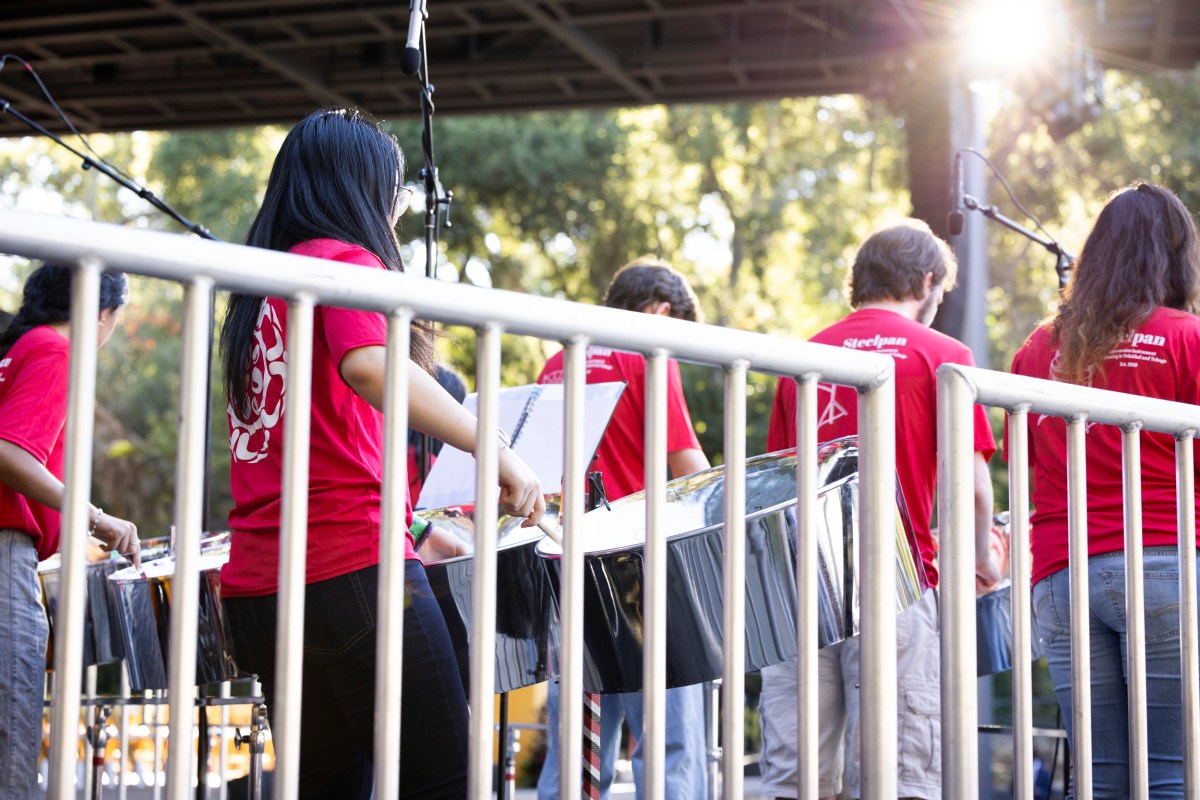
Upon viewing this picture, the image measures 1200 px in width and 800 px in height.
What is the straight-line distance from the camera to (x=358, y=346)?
1.30m

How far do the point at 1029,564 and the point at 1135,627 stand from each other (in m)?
0.20

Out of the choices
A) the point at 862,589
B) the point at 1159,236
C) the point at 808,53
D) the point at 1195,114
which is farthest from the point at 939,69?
the point at 1195,114

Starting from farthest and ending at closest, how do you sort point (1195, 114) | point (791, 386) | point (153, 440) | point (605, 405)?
1. point (153, 440)
2. point (1195, 114)
3. point (791, 386)
4. point (605, 405)

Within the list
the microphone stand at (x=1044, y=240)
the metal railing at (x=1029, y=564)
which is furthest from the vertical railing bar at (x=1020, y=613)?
the microphone stand at (x=1044, y=240)

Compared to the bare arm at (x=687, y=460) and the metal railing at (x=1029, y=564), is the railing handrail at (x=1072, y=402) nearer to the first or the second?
the metal railing at (x=1029, y=564)

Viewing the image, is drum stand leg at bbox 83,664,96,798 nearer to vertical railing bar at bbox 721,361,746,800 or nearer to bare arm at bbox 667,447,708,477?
bare arm at bbox 667,447,708,477

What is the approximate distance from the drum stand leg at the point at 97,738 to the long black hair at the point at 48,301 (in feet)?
3.59

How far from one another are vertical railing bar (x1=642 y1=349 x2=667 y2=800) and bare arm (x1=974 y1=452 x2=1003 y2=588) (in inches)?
50.7

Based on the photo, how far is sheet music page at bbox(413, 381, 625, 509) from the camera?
2.34 meters

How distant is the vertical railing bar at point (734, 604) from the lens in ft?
3.96

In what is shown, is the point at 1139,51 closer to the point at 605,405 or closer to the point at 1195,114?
the point at 605,405

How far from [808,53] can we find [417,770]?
4.27 metres

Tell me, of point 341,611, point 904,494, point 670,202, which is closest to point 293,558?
point 341,611

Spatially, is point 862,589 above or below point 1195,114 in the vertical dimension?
Answer: below
